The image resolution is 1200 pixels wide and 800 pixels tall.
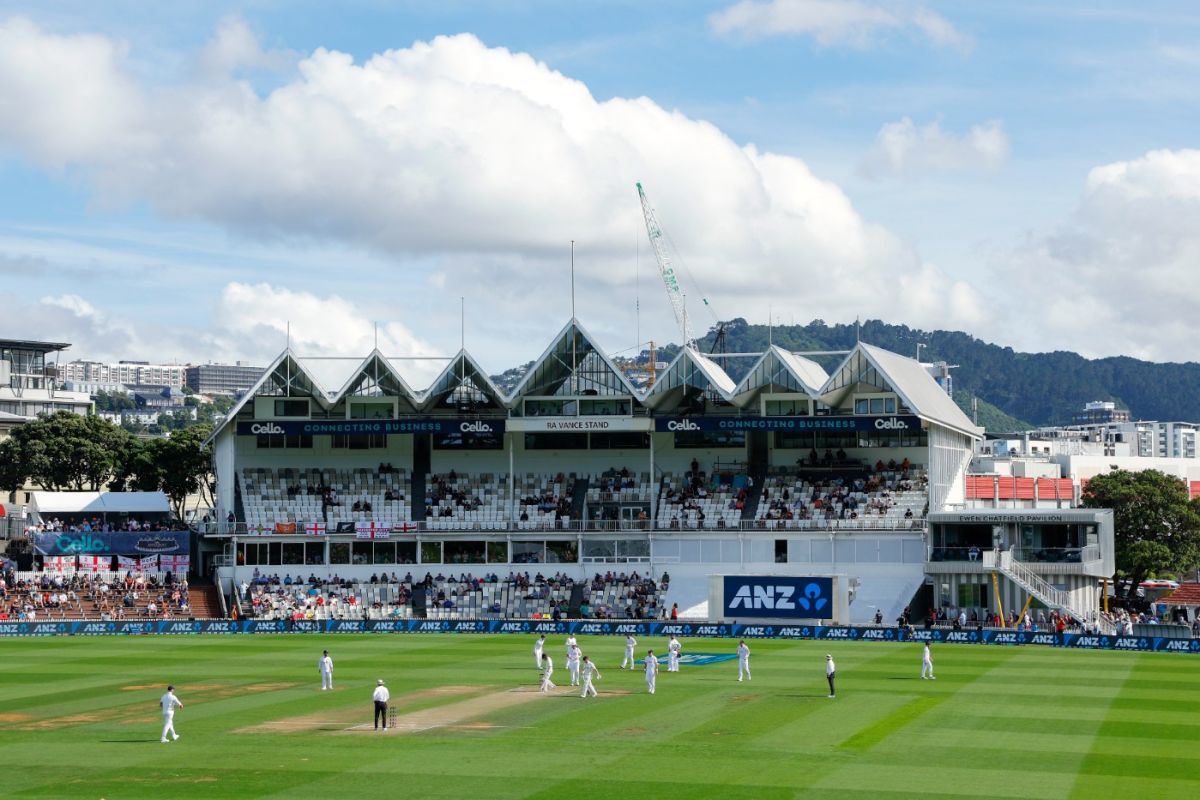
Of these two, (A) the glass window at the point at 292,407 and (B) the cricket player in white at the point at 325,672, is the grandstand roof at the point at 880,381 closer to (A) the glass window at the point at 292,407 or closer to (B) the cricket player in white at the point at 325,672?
(A) the glass window at the point at 292,407

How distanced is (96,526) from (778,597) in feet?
143

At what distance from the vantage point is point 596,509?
88375 millimetres

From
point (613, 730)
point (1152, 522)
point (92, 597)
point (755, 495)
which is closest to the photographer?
point (613, 730)

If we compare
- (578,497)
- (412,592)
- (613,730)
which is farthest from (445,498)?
(613,730)

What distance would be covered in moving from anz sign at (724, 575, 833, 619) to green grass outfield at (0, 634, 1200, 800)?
30.0 ft

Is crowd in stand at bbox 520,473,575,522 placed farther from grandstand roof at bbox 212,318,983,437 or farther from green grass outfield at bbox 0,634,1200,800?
green grass outfield at bbox 0,634,1200,800

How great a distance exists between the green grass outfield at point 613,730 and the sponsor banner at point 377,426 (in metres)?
28.0

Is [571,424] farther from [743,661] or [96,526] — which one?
[743,661]

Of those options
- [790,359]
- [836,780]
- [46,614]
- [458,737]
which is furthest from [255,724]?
[790,359]

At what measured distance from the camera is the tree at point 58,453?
381ft

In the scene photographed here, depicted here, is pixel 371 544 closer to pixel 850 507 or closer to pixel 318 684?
pixel 850 507

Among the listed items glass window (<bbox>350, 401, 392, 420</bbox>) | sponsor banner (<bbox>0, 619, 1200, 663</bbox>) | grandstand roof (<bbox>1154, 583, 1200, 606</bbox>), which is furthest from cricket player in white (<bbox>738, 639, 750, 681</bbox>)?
glass window (<bbox>350, 401, 392, 420</bbox>)

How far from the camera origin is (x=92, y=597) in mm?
81188

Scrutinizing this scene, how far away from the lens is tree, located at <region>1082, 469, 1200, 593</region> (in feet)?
330
